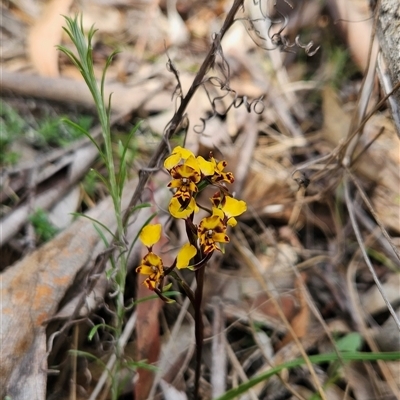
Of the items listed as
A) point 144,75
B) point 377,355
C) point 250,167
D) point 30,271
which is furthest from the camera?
point 144,75

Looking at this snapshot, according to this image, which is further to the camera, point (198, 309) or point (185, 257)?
point (198, 309)

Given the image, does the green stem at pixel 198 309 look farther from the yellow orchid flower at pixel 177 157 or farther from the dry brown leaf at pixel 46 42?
the dry brown leaf at pixel 46 42

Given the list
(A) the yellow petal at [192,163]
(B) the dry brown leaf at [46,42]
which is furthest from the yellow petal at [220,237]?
(B) the dry brown leaf at [46,42]

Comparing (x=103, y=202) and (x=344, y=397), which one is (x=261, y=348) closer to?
(x=344, y=397)

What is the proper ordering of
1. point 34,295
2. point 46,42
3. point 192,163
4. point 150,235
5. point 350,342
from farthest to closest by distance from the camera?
point 46,42 < point 350,342 < point 34,295 < point 150,235 < point 192,163

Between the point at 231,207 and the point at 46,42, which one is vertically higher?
the point at 46,42

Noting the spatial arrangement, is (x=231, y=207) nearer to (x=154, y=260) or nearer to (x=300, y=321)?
(x=154, y=260)

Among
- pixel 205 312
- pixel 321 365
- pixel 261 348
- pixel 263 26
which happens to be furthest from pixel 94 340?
pixel 263 26

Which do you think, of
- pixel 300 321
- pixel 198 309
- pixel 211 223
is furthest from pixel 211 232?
pixel 300 321
